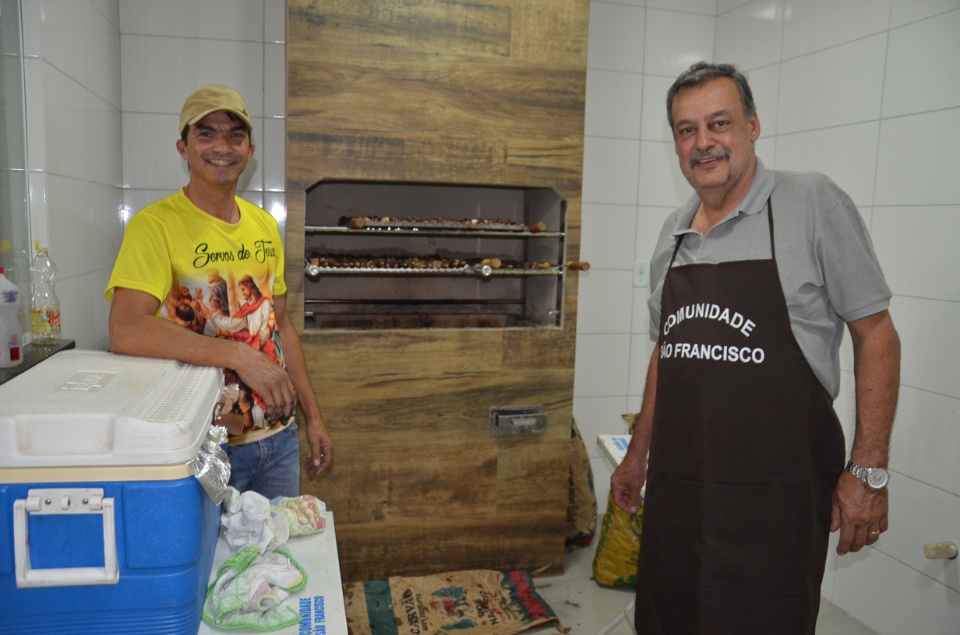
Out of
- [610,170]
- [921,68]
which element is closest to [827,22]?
[921,68]

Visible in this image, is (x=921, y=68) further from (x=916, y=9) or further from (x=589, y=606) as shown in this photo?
(x=589, y=606)

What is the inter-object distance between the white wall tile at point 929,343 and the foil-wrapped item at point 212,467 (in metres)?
2.15

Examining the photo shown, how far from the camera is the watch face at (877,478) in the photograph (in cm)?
144

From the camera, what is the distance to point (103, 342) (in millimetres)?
2320

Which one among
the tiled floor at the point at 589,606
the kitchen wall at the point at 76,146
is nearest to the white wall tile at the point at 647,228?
the tiled floor at the point at 589,606

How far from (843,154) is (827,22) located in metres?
0.52

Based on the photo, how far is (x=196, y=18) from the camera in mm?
2695

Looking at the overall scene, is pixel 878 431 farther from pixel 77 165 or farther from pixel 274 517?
pixel 77 165

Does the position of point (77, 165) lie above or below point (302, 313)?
above

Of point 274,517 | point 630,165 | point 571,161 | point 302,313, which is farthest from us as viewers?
point 630,165

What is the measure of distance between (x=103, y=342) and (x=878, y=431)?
2.22 m

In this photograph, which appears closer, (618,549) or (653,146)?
(618,549)

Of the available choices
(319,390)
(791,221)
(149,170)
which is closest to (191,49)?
(149,170)

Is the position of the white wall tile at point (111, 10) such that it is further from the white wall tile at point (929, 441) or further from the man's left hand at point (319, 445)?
the white wall tile at point (929, 441)
